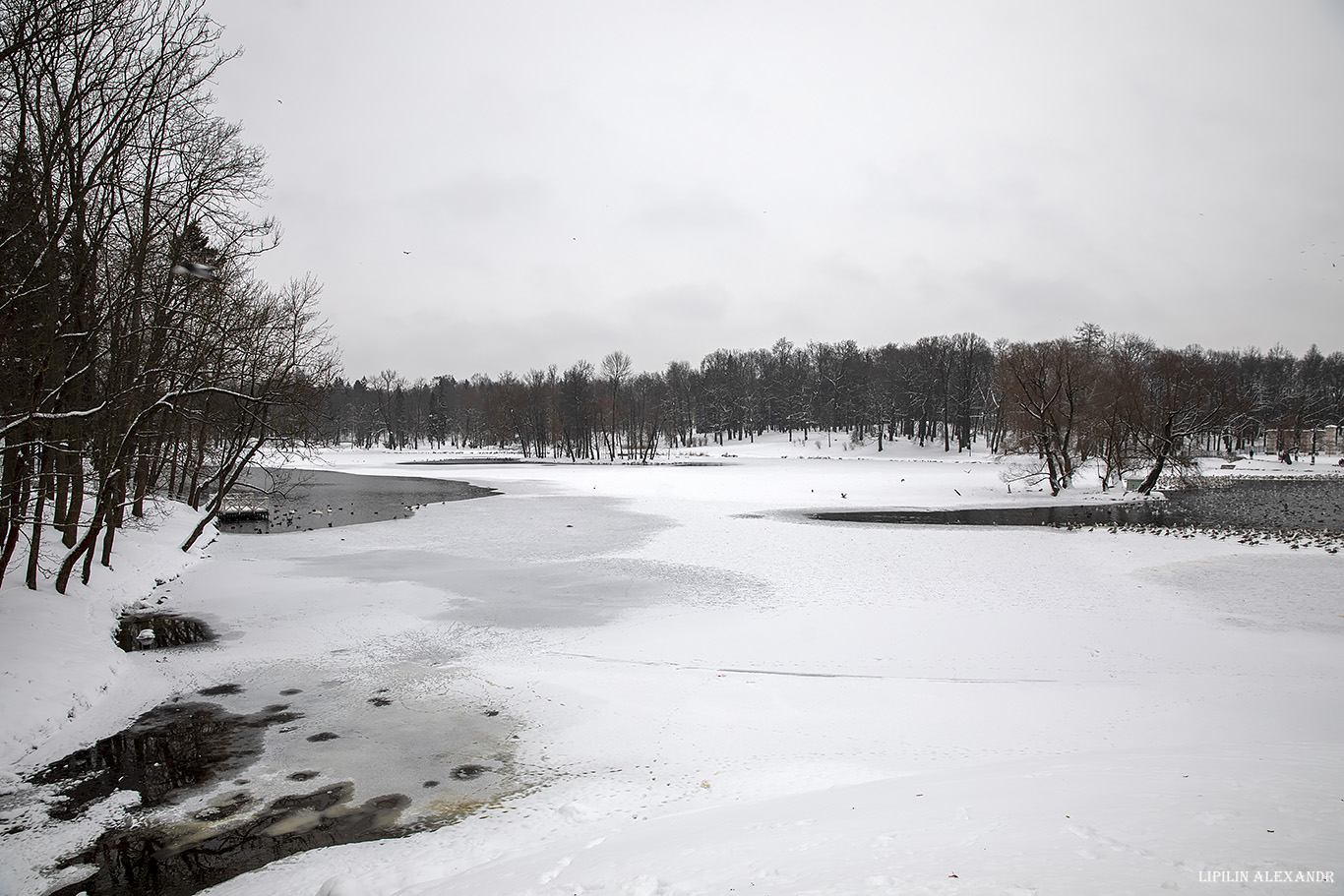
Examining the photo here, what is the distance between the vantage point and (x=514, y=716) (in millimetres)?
8172

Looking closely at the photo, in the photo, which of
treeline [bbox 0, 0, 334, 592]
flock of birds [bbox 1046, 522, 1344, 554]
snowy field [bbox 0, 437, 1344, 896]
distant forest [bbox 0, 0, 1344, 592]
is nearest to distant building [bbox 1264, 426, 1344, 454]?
distant forest [bbox 0, 0, 1344, 592]

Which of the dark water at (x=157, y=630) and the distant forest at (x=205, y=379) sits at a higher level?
the distant forest at (x=205, y=379)

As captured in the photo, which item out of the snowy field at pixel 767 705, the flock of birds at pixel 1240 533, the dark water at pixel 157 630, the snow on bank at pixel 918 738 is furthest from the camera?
the flock of birds at pixel 1240 533

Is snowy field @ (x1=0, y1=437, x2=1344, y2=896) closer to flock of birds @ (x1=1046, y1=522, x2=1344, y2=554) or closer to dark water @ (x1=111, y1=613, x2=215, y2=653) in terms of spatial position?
dark water @ (x1=111, y1=613, x2=215, y2=653)

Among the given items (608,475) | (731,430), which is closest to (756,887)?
(608,475)

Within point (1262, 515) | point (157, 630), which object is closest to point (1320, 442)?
point (1262, 515)

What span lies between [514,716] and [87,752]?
427cm

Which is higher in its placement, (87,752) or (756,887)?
(756,887)

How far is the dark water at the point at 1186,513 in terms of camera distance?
24141 millimetres

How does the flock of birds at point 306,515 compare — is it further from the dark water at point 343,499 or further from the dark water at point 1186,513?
the dark water at point 1186,513

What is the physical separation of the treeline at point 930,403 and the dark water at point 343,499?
14.0ft

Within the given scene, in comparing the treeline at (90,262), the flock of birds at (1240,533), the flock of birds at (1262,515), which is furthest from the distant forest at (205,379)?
the flock of birds at (1240,533)

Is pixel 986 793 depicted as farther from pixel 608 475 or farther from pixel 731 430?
pixel 731 430

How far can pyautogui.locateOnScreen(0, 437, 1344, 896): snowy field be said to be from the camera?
15.2ft
